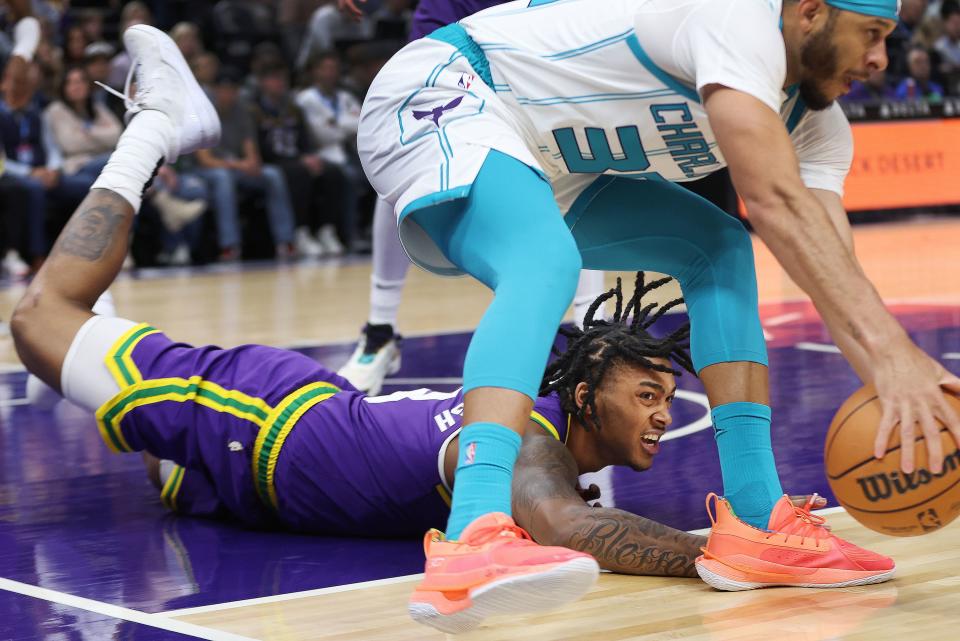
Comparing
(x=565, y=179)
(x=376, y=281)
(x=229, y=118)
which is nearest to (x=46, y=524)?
(x=565, y=179)

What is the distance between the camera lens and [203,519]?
3.94m

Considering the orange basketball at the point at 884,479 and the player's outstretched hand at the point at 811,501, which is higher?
the orange basketball at the point at 884,479

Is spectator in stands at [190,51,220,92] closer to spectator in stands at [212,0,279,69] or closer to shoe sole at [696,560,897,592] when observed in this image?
spectator in stands at [212,0,279,69]

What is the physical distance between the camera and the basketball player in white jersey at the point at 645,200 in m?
2.60

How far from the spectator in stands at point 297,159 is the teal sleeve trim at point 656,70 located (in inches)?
388

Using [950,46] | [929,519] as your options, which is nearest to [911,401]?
[929,519]

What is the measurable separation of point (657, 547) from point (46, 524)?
1644 mm

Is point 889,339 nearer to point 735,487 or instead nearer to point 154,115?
point 735,487

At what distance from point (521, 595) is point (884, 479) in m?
0.73

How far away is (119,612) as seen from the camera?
9.80 ft

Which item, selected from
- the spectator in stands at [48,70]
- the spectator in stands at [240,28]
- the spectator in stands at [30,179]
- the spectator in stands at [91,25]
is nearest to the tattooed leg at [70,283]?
the spectator in stands at [30,179]

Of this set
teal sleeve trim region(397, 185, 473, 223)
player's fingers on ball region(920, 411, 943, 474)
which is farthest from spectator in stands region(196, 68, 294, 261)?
player's fingers on ball region(920, 411, 943, 474)

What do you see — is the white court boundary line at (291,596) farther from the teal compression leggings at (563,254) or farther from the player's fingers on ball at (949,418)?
the player's fingers on ball at (949,418)

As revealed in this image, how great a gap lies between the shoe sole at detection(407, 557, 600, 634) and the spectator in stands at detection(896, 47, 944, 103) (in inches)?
526
